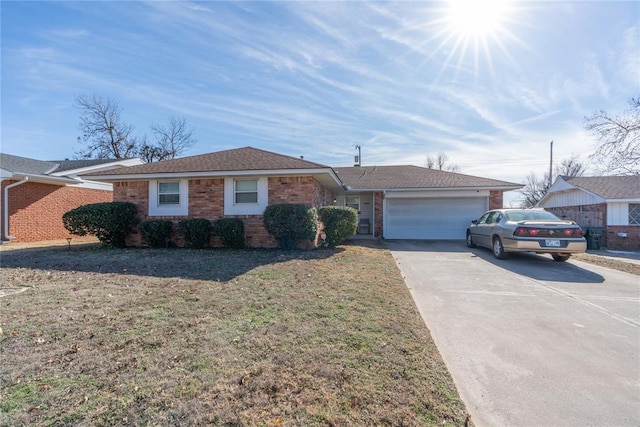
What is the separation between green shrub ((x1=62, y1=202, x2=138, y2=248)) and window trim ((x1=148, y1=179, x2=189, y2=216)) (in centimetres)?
87

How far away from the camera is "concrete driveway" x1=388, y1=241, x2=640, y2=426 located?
237 cm

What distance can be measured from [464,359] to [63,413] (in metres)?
3.43

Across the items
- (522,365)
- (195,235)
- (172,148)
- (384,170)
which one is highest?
(172,148)

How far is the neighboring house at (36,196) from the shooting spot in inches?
481

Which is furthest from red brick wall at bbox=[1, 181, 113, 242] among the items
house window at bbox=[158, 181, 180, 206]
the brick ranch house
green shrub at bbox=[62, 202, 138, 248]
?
house window at bbox=[158, 181, 180, 206]

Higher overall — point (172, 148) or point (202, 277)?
point (172, 148)

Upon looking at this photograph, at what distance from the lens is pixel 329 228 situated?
399 inches

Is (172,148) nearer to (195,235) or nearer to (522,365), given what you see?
(195,235)

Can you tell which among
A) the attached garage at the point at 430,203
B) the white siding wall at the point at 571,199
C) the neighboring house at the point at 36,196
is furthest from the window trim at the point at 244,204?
the white siding wall at the point at 571,199

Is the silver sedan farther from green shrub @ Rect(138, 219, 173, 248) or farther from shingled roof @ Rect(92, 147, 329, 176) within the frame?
green shrub @ Rect(138, 219, 173, 248)

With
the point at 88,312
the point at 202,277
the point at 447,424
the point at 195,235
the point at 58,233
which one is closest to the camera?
the point at 447,424

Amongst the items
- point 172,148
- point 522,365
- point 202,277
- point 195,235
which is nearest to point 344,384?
point 522,365

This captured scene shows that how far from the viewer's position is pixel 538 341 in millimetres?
3545

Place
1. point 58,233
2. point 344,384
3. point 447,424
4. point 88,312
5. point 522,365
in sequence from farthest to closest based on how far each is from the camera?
point 58,233 → point 88,312 → point 522,365 → point 344,384 → point 447,424
